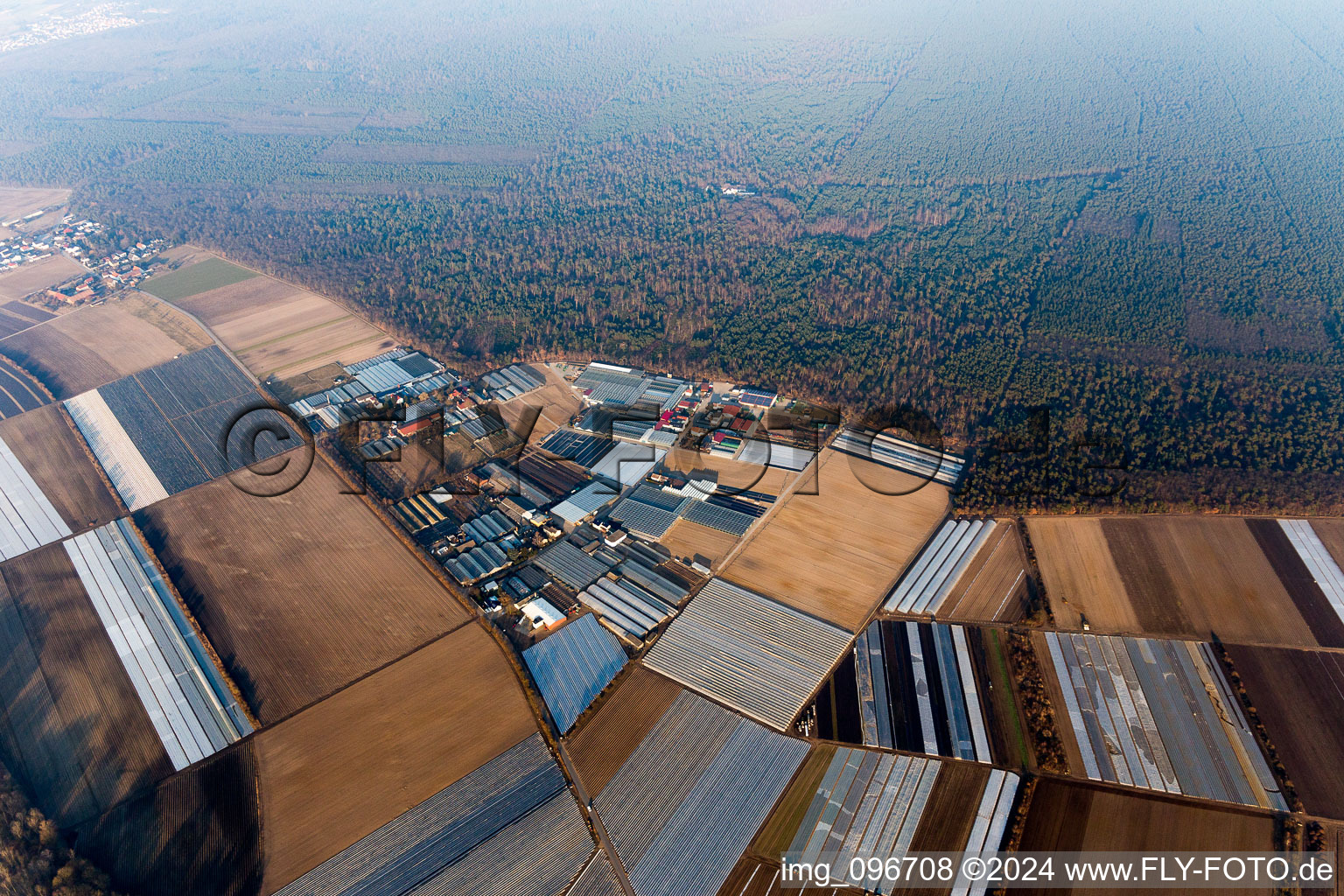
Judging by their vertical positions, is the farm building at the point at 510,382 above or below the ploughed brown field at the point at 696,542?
above

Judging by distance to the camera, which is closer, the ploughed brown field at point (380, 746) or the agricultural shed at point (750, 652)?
the ploughed brown field at point (380, 746)

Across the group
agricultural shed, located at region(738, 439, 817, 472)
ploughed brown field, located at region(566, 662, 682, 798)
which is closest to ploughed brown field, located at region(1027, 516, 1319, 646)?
agricultural shed, located at region(738, 439, 817, 472)

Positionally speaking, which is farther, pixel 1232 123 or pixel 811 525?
pixel 1232 123

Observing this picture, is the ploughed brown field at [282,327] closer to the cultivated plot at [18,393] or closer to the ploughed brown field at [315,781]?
the cultivated plot at [18,393]

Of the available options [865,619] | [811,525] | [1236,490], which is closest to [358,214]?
[811,525]

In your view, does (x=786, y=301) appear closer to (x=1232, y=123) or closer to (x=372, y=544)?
(x=372, y=544)

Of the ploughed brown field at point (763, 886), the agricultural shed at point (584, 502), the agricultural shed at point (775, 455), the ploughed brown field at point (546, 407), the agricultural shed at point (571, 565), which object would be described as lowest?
the ploughed brown field at point (763, 886)

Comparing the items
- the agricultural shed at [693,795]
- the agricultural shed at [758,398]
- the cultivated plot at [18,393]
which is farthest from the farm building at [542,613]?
the cultivated plot at [18,393]
